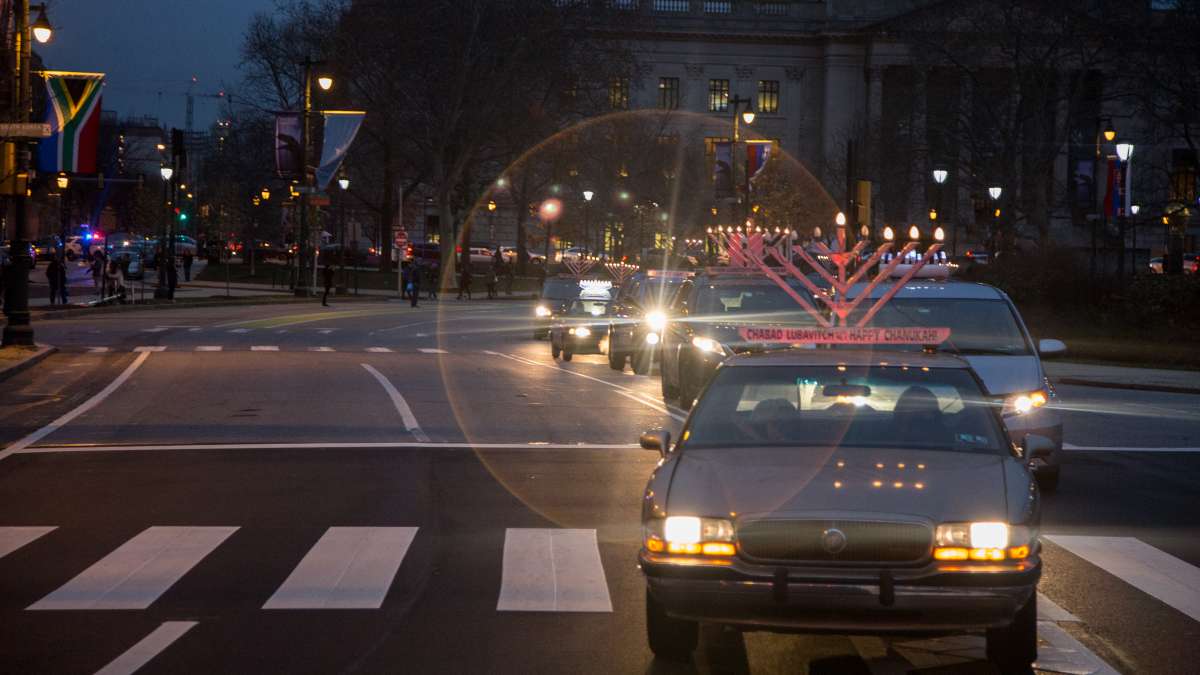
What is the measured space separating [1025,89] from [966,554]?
186ft

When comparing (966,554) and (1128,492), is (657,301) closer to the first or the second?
(1128,492)

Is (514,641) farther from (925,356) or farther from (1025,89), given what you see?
(1025,89)

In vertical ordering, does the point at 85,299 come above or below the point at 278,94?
below

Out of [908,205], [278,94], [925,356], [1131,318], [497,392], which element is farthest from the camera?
[278,94]

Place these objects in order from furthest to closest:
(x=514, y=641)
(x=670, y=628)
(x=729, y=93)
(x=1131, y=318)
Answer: (x=729, y=93) < (x=1131, y=318) < (x=514, y=641) < (x=670, y=628)

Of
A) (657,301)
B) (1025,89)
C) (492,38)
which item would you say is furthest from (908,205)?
(657,301)

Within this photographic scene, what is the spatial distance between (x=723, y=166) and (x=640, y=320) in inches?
724

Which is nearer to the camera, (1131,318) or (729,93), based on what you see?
(1131,318)

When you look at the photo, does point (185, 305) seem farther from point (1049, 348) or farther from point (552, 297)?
point (1049, 348)

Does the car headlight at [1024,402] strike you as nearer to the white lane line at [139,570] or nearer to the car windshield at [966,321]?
the car windshield at [966,321]

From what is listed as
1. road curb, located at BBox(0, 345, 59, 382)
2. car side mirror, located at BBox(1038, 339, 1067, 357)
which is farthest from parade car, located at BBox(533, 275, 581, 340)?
car side mirror, located at BBox(1038, 339, 1067, 357)

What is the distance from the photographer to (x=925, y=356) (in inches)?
355

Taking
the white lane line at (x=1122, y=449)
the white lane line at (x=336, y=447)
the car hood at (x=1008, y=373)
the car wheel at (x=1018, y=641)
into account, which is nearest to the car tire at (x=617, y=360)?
the white lane line at (x=336, y=447)

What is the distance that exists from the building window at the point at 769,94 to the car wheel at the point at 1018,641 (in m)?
101
